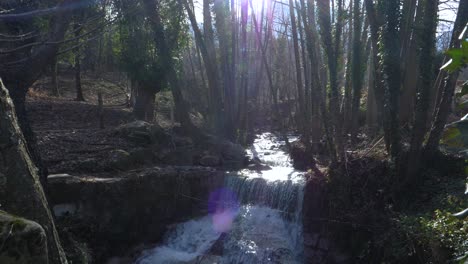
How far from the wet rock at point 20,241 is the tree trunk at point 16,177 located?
36 cm

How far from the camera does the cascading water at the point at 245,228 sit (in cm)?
842

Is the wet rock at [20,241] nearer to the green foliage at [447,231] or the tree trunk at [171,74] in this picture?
the green foliage at [447,231]

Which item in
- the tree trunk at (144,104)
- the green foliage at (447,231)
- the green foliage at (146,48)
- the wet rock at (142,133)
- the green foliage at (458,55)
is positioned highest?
the green foliage at (146,48)

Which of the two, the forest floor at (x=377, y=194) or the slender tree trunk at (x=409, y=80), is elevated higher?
the slender tree trunk at (x=409, y=80)

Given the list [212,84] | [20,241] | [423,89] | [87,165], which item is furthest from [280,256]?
[212,84]

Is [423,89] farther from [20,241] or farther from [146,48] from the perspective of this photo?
[146,48]

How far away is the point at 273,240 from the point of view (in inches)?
346

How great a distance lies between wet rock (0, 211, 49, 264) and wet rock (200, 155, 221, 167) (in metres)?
9.75

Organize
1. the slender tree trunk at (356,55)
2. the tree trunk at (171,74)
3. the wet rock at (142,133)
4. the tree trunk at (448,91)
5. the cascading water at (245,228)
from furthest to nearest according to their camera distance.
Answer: the tree trunk at (171,74) → the wet rock at (142,133) → the slender tree trunk at (356,55) → the cascading water at (245,228) → the tree trunk at (448,91)

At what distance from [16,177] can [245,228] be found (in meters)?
6.94

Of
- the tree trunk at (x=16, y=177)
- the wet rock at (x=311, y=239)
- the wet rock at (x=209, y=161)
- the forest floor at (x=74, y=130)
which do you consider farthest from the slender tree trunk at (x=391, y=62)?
the tree trunk at (x=16, y=177)

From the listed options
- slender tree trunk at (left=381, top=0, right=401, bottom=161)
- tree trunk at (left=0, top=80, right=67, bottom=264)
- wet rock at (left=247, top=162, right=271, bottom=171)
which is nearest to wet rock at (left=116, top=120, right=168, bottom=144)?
wet rock at (left=247, top=162, right=271, bottom=171)

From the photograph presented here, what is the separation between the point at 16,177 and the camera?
281 cm

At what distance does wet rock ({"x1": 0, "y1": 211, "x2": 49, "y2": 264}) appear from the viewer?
236cm
